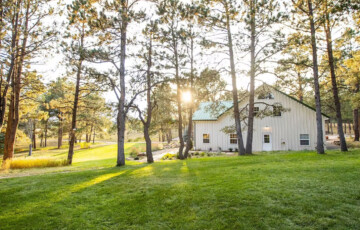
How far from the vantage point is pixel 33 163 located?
13.6 m

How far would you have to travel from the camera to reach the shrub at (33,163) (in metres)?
12.8

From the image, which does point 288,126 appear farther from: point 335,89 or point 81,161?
point 81,161

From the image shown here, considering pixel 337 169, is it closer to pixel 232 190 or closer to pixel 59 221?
pixel 232 190

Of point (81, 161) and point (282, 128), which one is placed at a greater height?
point (282, 128)

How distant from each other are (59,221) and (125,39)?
9925mm

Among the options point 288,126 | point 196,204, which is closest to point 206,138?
point 288,126

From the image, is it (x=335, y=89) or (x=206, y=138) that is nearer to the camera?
(x=335, y=89)

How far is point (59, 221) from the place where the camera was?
4051 millimetres

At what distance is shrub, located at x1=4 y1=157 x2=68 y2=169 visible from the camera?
1280cm

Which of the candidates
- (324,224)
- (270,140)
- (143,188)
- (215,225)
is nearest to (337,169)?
(324,224)

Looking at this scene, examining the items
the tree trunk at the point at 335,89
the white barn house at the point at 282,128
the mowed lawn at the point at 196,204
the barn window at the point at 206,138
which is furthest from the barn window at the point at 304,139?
the mowed lawn at the point at 196,204

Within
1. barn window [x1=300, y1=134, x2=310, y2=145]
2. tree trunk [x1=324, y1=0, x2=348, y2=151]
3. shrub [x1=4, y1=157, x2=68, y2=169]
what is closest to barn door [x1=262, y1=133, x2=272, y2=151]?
barn window [x1=300, y1=134, x2=310, y2=145]

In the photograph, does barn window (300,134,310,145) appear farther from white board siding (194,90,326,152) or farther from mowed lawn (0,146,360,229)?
mowed lawn (0,146,360,229)

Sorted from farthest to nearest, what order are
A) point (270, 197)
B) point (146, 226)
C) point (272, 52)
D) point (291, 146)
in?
1. point (291, 146)
2. point (272, 52)
3. point (270, 197)
4. point (146, 226)
